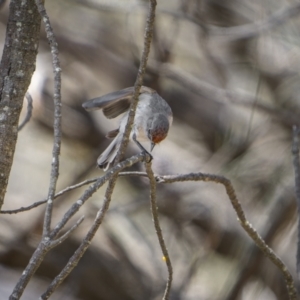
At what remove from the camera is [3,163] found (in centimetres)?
169

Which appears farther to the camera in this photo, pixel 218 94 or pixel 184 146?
pixel 184 146

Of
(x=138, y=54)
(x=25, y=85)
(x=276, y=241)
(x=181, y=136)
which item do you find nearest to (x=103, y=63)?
(x=138, y=54)

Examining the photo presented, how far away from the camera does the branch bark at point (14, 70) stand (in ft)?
5.57

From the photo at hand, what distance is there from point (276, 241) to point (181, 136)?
1335 mm

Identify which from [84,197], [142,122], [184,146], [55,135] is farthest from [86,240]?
[184,146]

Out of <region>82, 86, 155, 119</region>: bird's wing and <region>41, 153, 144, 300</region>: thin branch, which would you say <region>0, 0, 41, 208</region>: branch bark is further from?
<region>82, 86, 155, 119</region>: bird's wing

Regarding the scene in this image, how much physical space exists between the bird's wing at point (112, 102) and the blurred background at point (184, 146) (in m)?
1.70

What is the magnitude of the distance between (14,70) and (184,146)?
375 centimetres

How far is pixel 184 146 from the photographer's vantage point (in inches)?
213

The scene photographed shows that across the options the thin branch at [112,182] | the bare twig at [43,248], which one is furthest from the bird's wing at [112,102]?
the bare twig at [43,248]

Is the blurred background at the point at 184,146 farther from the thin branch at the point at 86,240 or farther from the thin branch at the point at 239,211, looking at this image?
the thin branch at the point at 86,240

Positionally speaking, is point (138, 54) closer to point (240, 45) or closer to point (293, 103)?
point (240, 45)

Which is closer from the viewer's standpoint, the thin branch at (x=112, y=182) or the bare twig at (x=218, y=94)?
the thin branch at (x=112, y=182)

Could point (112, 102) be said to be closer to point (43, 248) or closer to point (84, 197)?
point (84, 197)
